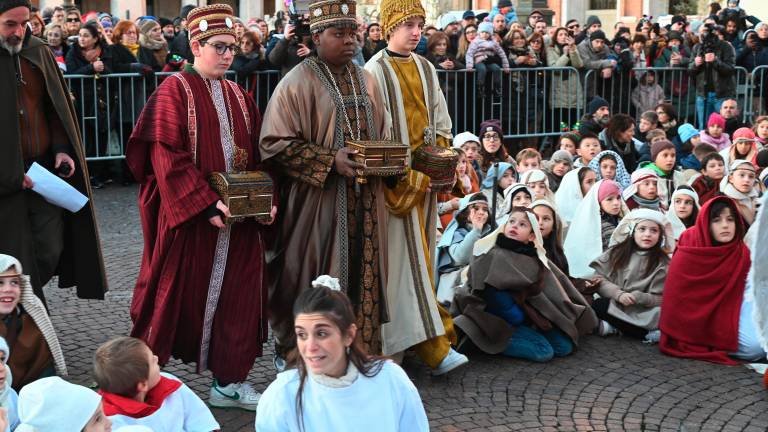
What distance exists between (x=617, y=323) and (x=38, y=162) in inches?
152

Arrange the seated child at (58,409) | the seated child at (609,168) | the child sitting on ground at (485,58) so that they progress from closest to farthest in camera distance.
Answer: the seated child at (58,409) < the seated child at (609,168) < the child sitting on ground at (485,58)

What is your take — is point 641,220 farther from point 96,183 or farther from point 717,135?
point 96,183

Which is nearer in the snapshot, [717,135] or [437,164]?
[437,164]

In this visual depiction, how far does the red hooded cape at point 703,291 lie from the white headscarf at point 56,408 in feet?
14.2

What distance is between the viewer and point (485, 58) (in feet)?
46.1

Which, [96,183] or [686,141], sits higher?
[686,141]

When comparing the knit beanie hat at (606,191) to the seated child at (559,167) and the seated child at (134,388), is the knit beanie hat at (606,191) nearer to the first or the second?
the seated child at (559,167)

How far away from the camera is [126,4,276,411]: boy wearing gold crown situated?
5539 mm

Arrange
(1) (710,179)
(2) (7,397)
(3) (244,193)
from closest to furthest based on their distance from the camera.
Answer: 1. (2) (7,397)
2. (3) (244,193)
3. (1) (710,179)

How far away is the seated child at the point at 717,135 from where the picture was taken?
41.8ft

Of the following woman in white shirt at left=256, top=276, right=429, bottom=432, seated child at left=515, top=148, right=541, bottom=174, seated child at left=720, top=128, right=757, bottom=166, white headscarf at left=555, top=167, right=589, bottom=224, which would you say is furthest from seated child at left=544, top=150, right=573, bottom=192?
woman in white shirt at left=256, top=276, right=429, bottom=432

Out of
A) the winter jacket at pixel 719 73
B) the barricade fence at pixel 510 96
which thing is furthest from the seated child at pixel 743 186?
the winter jacket at pixel 719 73

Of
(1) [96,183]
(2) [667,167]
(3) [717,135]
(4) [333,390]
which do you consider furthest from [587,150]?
(4) [333,390]

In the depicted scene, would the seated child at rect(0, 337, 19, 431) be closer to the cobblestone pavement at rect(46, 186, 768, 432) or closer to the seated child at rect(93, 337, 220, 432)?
the seated child at rect(93, 337, 220, 432)
